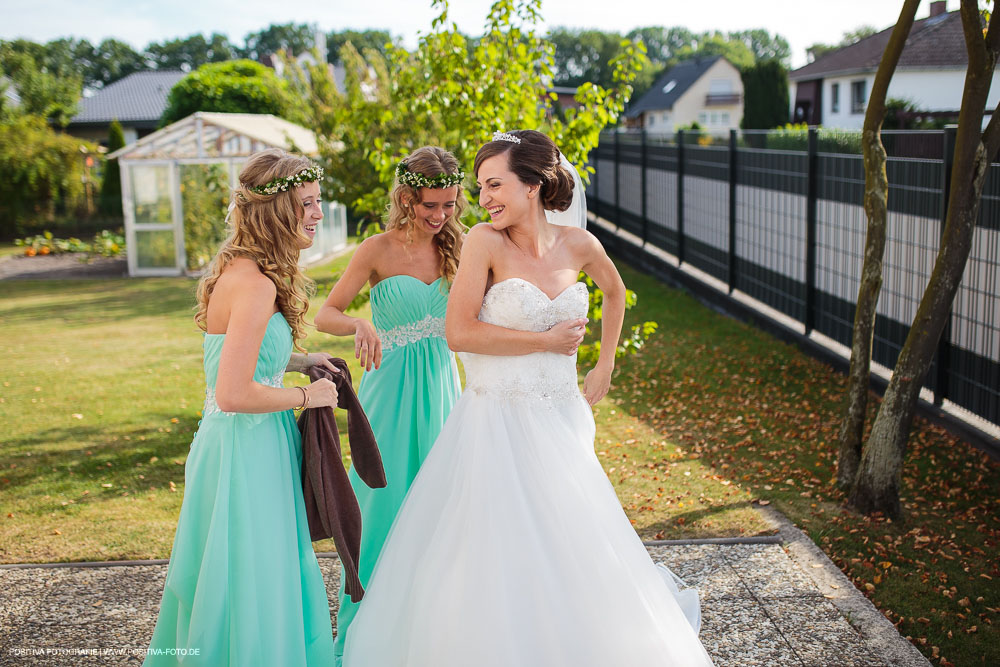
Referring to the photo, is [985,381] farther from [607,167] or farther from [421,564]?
[607,167]

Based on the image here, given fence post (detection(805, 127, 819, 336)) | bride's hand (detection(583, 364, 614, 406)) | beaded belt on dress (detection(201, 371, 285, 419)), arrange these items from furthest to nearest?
fence post (detection(805, 127, 819, 336)) → bride's hand (detection(583, 364, 614, 406)) → beaded belt on dress (detection(201, 371, 285, 419))

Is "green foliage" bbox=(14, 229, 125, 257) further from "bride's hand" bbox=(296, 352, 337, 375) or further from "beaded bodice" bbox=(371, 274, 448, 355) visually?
"bride's hand" bbox=(296, 352, 337, 375)

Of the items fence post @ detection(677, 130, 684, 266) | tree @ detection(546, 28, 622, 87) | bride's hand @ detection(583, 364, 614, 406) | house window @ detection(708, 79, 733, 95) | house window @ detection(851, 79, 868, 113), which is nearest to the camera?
bride's hand @ detection(583, 364, 614, 406)

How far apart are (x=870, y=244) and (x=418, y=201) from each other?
3088mm

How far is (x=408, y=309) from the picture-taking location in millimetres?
4180

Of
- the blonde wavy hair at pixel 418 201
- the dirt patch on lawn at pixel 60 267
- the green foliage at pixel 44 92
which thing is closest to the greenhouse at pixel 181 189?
the dirt patch on lawn at pixel 60 267

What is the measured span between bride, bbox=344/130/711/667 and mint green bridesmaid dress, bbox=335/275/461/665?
0.63 metres

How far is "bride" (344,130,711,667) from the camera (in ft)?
10.1

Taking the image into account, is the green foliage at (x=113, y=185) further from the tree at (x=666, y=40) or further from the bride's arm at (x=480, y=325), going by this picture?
the tree at (x=666, y=40)

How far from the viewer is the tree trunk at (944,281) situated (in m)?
4.92

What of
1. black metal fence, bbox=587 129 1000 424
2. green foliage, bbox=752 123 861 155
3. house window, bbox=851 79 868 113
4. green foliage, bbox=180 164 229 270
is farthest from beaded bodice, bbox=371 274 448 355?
house window, bbox=851 79 868 113

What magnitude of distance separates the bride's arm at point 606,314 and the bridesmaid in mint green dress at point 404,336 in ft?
2.44

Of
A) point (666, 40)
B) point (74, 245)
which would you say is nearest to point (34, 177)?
point (74, 245)

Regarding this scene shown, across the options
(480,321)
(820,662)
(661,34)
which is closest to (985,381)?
(820,662)
